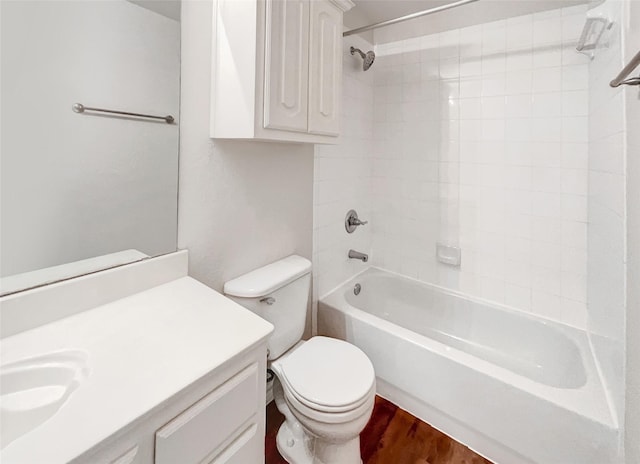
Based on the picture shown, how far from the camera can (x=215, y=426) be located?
76cm

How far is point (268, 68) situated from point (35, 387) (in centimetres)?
114

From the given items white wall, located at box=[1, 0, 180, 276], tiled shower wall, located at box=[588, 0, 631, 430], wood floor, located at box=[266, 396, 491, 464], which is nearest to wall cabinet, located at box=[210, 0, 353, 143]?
white wall, located at box=[1, 0, 180, 276]

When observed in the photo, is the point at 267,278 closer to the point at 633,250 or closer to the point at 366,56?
the point at 633,250

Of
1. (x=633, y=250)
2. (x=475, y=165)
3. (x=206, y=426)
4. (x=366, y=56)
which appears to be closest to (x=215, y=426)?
(x=206, y=426)

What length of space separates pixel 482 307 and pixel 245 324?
1.71m

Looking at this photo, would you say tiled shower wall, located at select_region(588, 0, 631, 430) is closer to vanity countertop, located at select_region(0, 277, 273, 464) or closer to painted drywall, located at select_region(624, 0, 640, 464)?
painted drywall, located at select_region(624, 0, 640, 464)

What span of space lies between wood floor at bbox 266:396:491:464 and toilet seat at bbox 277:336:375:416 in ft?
1.46

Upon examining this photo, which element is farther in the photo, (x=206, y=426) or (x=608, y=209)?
(x=608, y=209)

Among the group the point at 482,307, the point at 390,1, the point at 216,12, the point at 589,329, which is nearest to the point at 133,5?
the point at 216,12

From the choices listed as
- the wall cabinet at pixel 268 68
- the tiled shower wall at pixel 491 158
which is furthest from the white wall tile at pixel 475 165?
the wall cabinet at pixel 268 68

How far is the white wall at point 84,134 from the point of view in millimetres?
853

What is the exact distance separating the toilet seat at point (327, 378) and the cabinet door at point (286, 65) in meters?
0.99

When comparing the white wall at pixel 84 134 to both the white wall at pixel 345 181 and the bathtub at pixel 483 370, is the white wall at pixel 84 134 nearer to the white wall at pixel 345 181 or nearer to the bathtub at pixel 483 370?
the white wall at pixel 345 181

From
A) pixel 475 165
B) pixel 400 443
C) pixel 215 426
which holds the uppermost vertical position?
pixel 475 165
